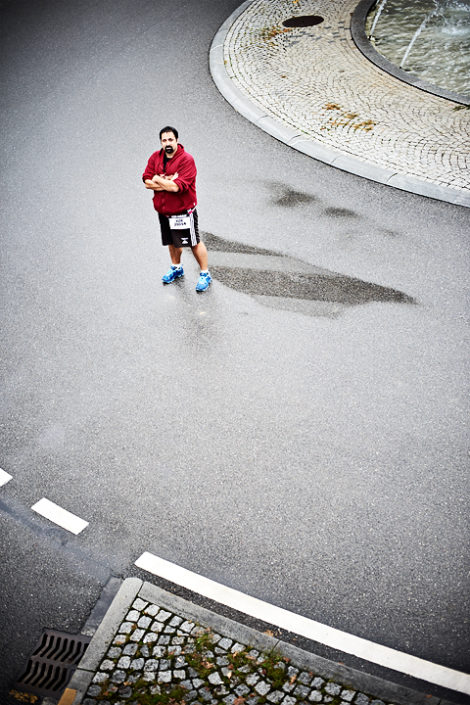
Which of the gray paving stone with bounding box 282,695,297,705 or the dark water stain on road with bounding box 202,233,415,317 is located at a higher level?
the dark water stain on road with bounding box 202,233,415,317

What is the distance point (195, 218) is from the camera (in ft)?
20.5

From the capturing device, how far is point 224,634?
3912 millimetres

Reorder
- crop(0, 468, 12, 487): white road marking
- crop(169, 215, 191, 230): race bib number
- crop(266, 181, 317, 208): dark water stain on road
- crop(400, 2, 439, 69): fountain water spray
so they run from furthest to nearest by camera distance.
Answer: crop(400, 2, 439, 69): fountain water spray < crop(266, 181, 317, 208): dark water stain on road < crop(169, 215, 191, 230): race bib number < crop(0, 468, 12, 487): white road marking

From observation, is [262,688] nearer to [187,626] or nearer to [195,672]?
[195,672]

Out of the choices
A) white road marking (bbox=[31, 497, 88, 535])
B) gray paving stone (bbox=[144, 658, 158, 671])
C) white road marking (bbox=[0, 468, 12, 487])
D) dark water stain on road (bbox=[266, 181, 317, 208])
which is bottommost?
gray paving stone (bbox=[144, 658, 158, 671])

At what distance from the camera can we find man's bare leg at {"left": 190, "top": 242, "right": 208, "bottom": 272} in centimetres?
649

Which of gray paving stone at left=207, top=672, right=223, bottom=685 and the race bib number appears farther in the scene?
the race bib number

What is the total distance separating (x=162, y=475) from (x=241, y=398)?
1.14m

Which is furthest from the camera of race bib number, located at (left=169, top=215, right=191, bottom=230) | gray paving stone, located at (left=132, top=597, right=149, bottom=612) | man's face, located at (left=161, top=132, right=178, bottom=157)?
race bib number, located at (left=169, top=215, right=191, bottom=230)

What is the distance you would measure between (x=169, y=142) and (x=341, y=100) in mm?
5469

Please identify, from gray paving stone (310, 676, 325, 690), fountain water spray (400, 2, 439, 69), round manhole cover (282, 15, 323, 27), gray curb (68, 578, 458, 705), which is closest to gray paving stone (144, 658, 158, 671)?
Answer: gray curb (68, 578, 458, 705)

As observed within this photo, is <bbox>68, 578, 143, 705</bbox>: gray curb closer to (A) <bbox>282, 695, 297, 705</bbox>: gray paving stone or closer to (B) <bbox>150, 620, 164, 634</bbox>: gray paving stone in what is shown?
(B) <bbox>150, 620, 164, 634</bbox>: gray paving stone

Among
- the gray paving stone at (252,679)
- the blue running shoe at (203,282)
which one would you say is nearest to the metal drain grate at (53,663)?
the gray paving stone at (252,679)

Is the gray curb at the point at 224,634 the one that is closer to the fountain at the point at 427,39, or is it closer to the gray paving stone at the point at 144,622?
the gray paving stone at the point at 144,622
